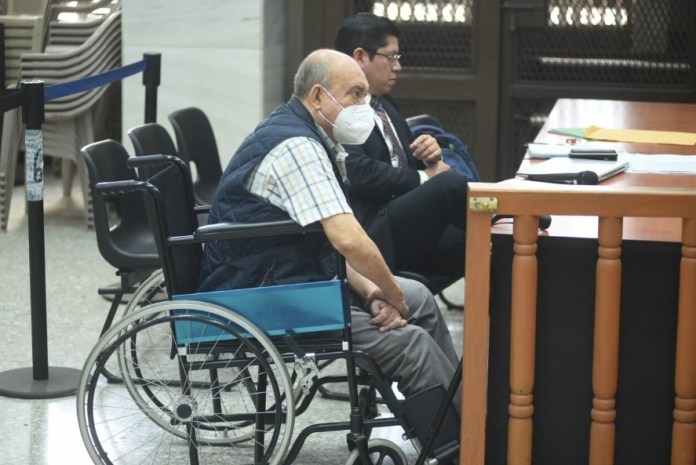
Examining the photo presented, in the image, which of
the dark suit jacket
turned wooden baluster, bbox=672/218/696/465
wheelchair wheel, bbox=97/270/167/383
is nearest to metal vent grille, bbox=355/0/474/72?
the dark suit jacket

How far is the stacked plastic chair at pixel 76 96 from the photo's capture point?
6457 mm

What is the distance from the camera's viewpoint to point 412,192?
4051mm

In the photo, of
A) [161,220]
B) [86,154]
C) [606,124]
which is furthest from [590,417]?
[606,124]

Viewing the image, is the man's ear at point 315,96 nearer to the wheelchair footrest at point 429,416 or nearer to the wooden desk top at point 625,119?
the wheelchair footrest at point 429,416

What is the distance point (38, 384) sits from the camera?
4.08m

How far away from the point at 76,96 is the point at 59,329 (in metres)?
2.04

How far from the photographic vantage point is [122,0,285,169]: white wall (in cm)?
638

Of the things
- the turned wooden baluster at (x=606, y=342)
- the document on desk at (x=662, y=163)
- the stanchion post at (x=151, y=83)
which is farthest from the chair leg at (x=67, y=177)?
the turned wooden baluster at (x=606, y=342)

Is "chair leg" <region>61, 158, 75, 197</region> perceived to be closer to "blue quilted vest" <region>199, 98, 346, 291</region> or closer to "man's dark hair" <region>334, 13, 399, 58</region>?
"man's dark hair" <region>334, 13, 399, 58</region>

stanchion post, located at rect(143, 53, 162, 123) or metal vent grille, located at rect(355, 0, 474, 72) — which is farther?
metal vent grille, located at rect(355, 0, 474, 72)

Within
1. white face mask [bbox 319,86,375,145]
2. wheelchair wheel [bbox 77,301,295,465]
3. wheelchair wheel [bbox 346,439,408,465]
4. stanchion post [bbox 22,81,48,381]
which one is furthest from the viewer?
stanchion post [bbox 22,81,48,381]

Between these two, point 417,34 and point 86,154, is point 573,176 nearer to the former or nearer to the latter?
point 86,154

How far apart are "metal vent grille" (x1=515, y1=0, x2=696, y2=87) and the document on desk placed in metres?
2.81

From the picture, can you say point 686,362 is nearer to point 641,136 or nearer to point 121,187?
point 121,187
